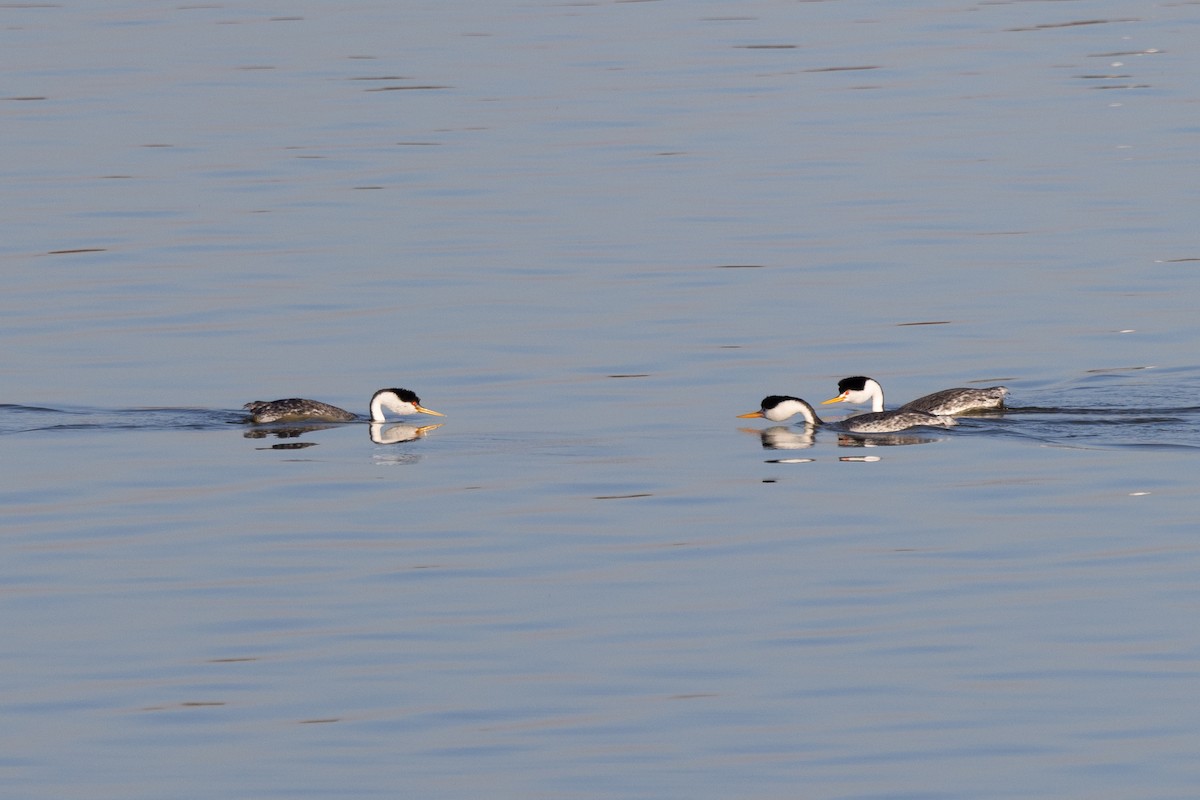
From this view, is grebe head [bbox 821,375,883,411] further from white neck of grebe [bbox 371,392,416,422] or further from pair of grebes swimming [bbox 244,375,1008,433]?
white neck of grebe [bbox 371,392,416,422]

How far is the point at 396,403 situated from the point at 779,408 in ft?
10.0

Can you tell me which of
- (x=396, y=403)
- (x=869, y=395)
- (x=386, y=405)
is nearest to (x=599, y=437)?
(x=396, y=403)

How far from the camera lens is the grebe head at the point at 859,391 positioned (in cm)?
1941

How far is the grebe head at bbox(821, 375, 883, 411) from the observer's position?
1941cm

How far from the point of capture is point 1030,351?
2127cm

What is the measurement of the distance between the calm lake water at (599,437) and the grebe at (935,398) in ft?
0.78

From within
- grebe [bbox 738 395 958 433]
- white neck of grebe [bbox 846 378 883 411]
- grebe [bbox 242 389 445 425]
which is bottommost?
grebe [bbox 738 395 958 433]

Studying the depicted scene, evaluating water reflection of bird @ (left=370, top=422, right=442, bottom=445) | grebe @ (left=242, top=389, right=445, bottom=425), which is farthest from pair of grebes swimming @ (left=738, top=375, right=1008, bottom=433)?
grebe @ (left=242, top=389, right=445, bottom=425)

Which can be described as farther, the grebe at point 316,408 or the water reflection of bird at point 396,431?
the grebe at point 316,408

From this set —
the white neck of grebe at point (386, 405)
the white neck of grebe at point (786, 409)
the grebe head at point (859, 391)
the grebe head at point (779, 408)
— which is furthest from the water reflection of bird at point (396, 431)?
the grebe head at point (859, 391)

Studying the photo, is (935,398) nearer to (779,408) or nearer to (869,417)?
(869,417)

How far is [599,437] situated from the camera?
18109 mm

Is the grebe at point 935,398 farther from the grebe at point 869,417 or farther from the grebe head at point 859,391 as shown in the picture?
the grebe at point 869,417

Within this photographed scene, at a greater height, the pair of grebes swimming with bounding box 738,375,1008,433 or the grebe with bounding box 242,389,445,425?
the grebe with bounding box 242,389,445,425
